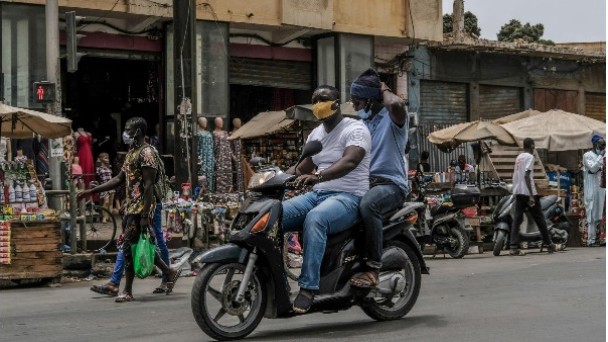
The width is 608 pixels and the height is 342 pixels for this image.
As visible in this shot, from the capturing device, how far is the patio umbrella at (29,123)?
13.7 metres

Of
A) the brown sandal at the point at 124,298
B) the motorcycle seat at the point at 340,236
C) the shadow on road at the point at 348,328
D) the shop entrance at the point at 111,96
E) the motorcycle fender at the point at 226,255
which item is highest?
the shop entrance at the point at 111,96

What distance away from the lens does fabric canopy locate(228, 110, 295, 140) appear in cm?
2123

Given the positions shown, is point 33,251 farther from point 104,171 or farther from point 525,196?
point 104,171

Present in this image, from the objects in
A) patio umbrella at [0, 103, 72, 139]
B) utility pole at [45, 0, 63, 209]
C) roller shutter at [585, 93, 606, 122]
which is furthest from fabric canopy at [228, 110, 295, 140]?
roller shutter at [585, 93, 606, 122]

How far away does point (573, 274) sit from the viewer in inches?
510

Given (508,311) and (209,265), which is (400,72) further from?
(209,265)

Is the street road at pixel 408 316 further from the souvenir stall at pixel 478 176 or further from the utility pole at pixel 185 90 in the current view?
the souvenir stall at pixel 478 176

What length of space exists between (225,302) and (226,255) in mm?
319

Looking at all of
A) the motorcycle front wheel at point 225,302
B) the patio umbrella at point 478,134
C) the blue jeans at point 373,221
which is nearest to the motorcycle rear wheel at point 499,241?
the patio umbrella at point 478,134

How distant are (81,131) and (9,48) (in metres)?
2.26

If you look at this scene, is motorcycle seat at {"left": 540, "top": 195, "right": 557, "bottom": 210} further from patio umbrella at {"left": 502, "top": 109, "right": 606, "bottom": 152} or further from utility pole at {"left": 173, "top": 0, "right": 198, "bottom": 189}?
utility pole at {"left": 173, "top": 0, "right": 198, "bottom": 189}

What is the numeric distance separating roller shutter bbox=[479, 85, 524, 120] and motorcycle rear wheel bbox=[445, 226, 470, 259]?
12.4 meters

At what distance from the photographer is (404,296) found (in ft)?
29.8

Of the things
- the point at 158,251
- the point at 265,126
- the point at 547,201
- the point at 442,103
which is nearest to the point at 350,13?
the point at 442,103
